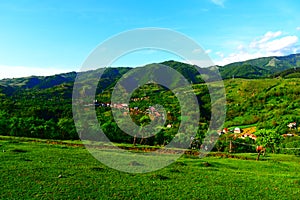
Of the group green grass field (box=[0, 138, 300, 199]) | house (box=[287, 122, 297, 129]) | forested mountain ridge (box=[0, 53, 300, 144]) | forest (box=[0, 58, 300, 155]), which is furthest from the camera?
house (box=[287, 122, 297, 129])

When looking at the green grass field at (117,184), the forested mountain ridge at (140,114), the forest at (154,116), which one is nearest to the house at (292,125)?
the forest at (154,116)

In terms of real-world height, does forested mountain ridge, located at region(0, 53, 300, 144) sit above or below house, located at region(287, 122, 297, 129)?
above

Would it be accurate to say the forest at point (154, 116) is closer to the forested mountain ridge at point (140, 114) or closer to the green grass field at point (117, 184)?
the forested mountain ridge at point (140, 114)

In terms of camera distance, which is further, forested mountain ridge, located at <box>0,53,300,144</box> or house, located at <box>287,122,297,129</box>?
house, located at <box>287,122,297,129</box>

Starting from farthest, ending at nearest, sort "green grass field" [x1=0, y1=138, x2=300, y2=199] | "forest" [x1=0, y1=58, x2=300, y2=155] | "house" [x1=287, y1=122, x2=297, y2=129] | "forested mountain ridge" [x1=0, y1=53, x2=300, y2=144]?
"house" [x1=287, y1=122, x2=297, y2=129] < "forested mountain ridge" [x1=0, y1=53, x2=300, y2=144] < "forest" [x1=0, y1=58, x2=300, y2=155] < "green grass field" [x1=0, y1=138, x2=300, y2=199]

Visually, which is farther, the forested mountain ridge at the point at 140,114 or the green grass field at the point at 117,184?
the forested mountain ridge at the point at 140,114

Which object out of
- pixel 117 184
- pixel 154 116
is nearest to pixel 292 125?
pixel 154 116

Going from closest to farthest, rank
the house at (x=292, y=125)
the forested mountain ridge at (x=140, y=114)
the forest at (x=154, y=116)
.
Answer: the forest at (x=154, y=116) < the forested mountain ridge at (x=140, y=114) < the house at (x=292, y=125)

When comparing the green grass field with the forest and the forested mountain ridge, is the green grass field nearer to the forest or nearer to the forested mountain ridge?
the forest

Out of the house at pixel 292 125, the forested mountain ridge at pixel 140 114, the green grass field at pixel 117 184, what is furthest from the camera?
the house at pixel 292 125

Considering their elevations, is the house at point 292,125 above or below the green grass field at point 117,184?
below

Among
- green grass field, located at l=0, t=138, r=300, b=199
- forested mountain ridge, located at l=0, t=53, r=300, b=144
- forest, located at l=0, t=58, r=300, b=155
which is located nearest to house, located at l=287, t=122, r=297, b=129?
forest, located at l=0, t=58, r=300, b=155

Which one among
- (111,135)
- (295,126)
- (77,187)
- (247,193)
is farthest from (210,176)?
(295,126)

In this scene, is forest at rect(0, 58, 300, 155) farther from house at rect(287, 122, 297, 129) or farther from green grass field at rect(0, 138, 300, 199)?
green grass field at rect(0, 138, 300, 199)
